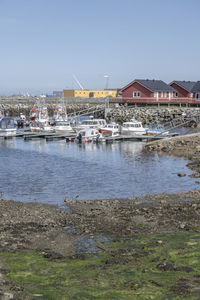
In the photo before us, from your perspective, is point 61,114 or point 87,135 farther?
point 61,114

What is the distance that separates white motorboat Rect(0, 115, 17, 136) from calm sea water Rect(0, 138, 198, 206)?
29.6 feet

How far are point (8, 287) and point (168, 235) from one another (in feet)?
27.6

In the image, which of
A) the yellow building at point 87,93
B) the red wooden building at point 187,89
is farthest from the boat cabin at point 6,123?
the yellow building at point 87,93

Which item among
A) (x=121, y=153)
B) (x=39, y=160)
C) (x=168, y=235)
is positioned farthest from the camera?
(x=121, y=153)

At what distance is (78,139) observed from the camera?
2507 inches

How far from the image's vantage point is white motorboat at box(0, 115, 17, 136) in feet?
228

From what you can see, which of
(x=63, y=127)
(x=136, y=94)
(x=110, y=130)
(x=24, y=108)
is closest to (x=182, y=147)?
(x=110, y=130)

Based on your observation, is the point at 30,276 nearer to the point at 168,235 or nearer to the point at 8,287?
the point at 8,287

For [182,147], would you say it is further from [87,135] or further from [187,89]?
[187,89]

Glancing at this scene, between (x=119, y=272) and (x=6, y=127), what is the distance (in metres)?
59.4

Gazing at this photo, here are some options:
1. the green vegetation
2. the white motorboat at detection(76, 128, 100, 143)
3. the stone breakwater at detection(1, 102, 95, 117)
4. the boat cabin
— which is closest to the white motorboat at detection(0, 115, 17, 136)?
the boat cabin

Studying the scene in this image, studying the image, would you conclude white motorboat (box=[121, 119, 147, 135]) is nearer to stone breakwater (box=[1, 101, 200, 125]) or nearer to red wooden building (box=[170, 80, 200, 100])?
stone breakwater (box=[1, 101, 200, 125])

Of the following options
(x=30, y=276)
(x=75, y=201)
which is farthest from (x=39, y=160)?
(x=30, y=276)

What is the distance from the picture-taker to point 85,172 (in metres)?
40.1
